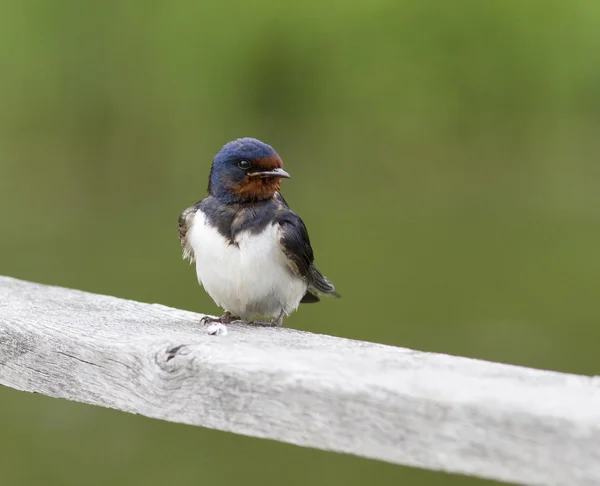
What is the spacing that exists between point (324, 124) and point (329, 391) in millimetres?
6524

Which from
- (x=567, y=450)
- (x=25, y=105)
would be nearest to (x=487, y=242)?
(x=25, y=105)

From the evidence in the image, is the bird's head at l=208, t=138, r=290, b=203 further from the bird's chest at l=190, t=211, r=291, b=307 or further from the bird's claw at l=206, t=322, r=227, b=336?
the bird's claw at l=206, t=322, r=227, b=336

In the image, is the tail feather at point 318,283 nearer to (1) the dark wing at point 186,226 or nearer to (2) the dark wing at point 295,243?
(2) the dark wing at point 295,243

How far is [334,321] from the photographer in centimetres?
583

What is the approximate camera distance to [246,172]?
8.84 feet

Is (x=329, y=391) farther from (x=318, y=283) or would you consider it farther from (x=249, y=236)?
(x=318, y=283)

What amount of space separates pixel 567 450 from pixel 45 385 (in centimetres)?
104

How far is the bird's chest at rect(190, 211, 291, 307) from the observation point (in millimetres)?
2699

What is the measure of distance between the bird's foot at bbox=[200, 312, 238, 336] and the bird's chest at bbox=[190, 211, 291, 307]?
76 millimetres

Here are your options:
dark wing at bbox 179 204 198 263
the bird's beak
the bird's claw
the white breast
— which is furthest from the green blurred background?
the bird's claw

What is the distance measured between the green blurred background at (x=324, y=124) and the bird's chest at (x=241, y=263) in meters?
3.30

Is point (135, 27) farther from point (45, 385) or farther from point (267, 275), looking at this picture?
point (45, 385)

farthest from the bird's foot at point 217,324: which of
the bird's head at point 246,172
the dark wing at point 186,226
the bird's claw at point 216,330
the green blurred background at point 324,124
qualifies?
the green blurred background at point 324,124

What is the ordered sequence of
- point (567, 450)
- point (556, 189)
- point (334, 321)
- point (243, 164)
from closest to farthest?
1. point (567, 450)
2. point (243, 164)
3. point (334, 321)
4. point (556, 189)
